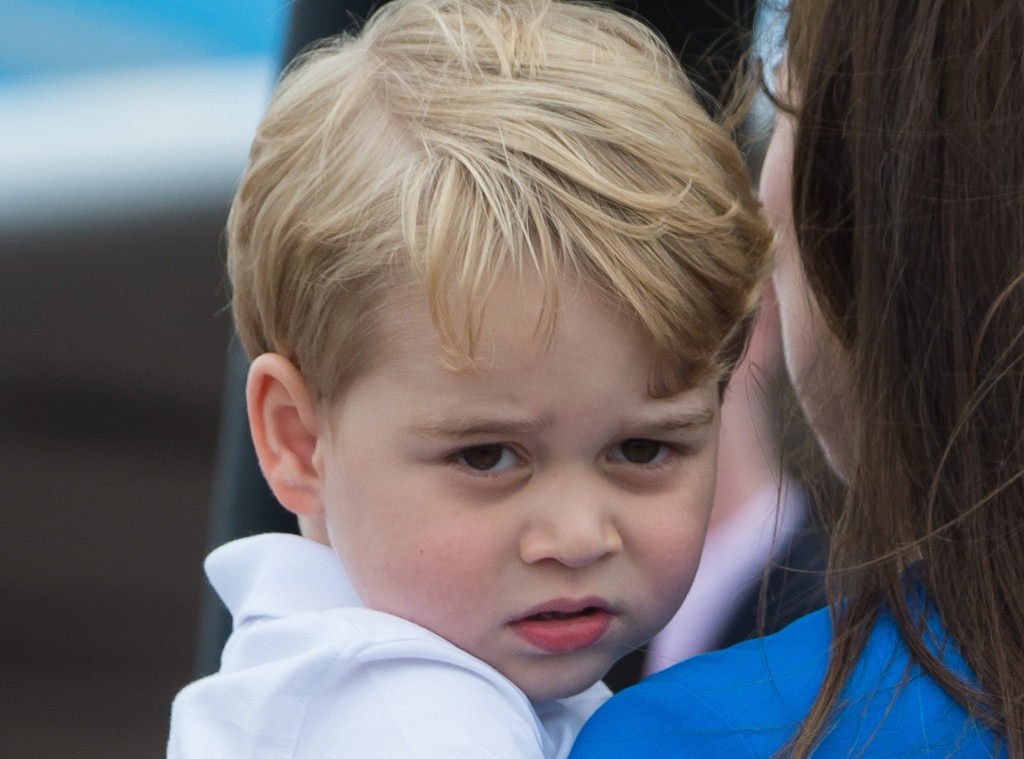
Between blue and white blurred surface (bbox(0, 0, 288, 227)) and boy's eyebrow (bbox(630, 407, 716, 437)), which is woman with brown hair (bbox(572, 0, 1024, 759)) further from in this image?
blue and white blurred surface (bbox(0, 0, 288, 227))

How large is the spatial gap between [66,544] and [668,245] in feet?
15.7

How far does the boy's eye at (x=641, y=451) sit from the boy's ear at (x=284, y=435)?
0.31m

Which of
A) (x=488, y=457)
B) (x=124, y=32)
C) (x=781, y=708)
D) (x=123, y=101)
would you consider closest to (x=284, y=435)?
(x=488, y=457)

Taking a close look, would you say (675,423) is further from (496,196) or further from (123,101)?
(123,101)

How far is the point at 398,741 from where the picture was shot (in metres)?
1.16

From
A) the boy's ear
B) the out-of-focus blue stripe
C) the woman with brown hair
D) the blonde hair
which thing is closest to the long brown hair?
the woman with brown hair

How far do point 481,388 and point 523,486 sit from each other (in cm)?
10

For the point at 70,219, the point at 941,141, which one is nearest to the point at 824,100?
the point at 941,141

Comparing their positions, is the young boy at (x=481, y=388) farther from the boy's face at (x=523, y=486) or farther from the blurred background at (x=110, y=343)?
the blurred background at (x=110, y=343)

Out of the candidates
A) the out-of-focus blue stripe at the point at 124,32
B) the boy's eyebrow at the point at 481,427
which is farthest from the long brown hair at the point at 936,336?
the out-of-focus blue stripe at the point at 124,32

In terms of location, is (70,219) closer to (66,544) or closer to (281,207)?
(66,544)

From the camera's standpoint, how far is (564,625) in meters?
1.31

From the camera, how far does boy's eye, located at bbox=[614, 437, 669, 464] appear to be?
131cm

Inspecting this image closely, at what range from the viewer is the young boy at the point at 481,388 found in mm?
1221
